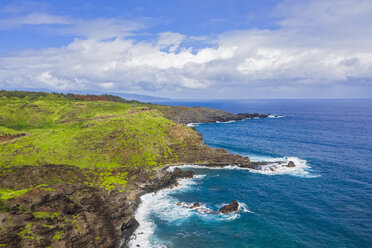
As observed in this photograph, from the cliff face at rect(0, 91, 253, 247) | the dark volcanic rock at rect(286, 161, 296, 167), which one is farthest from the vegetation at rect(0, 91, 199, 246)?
the dark volcanic rock at rect(286, 161, 296, 167)

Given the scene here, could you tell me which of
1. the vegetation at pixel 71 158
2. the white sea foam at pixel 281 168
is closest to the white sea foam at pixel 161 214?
the vegetation at pixel 71 158

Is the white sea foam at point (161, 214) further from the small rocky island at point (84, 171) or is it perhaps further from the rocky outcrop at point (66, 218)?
the rocky outcrop at point (66, 218)

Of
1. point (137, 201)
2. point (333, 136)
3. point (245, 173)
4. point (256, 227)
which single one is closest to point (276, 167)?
point (245, 173)

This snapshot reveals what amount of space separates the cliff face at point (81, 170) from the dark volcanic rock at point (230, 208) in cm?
2201

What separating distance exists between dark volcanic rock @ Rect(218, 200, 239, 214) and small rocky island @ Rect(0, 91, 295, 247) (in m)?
0.25

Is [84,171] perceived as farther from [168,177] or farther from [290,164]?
[290,164]

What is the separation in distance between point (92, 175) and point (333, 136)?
140712 mm

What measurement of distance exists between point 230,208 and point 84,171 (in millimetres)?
46331

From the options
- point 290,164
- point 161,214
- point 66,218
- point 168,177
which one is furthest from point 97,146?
point 290,164

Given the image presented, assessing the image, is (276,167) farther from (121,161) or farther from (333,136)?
(333,136)

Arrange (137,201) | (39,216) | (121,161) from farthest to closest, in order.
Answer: (121,161) < (137,201) < (39,216)

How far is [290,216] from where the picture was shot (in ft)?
178

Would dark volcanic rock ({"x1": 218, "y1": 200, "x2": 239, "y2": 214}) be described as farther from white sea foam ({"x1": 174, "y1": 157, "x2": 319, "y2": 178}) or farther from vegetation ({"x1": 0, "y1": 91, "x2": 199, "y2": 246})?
white sea foam ({"x1": 174, "y1": 157, "x2": 319, "y2": 178})

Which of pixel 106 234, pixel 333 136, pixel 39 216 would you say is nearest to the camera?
pixel 39 216
